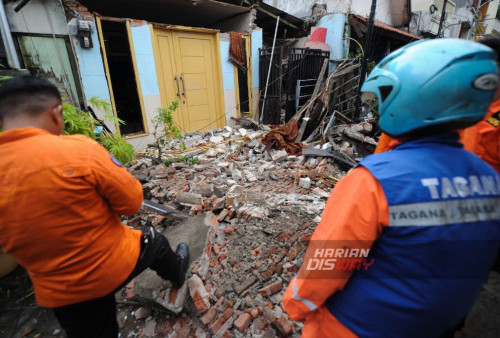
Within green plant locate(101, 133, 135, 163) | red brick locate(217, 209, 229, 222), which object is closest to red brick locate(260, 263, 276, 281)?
red brick locate(217, 209, 229, 222)

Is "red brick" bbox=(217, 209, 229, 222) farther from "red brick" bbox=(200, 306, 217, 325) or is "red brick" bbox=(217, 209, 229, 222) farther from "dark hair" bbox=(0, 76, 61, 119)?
"dark hair" bbox=(0, 76, 61, 119)

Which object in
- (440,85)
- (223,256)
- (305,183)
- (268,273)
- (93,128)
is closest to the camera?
(440,85)

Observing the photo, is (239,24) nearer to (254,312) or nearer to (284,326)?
(254,312)

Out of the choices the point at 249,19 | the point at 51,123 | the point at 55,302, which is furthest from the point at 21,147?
the point at 249,19

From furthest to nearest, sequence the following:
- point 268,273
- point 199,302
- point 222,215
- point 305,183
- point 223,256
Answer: point 305,183, point 222,215, point 223,256, point 268,273, point 199,302

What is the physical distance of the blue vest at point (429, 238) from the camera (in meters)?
0.78

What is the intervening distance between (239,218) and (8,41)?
193 inches

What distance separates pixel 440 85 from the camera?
779 millimetres

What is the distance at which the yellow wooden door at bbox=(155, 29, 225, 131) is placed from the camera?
6801 mm

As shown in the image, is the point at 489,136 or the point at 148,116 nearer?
the point at 489,136

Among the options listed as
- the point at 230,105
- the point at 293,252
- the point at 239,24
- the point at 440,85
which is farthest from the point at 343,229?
the point at 239,24

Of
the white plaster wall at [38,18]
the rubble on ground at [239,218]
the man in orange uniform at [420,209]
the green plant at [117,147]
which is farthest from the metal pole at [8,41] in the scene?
the man in orange uniform at [420,209]

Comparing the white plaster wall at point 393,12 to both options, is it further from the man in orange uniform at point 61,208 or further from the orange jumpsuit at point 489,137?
the man in orange uniform at point 61,208

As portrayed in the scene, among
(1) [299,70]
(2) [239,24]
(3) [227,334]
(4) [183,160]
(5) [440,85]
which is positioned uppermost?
(2) [239,24]
